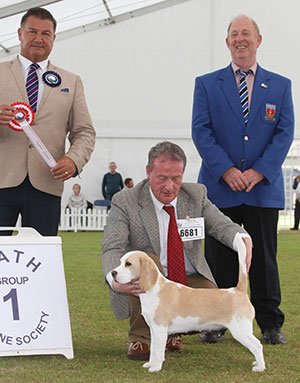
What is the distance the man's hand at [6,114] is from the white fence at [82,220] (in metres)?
9.86

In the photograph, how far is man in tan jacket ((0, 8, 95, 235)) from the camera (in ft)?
9.07

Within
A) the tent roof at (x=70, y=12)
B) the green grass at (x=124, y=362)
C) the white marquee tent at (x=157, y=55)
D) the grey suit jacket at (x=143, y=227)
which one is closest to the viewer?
the green grass at (x=124, y=362)

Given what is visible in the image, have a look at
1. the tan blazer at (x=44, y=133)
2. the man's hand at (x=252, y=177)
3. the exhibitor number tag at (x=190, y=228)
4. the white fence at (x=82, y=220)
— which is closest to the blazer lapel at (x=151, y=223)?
the exhibitor number tag at (x=190, y=228)

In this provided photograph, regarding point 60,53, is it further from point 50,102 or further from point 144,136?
point 50,102

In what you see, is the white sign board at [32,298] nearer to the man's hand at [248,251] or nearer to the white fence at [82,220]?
the man's hand at [248,251]

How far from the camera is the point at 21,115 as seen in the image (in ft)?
8.92

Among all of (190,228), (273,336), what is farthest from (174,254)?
(273,336)

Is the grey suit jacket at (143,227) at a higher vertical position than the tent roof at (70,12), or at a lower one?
lower

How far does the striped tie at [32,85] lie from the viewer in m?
2.85

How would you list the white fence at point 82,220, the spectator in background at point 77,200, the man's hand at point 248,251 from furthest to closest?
the spectator in background at point 77,200, the white fence at point 82,220, the man's hand at point 248,251

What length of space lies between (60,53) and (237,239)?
11.8 metres

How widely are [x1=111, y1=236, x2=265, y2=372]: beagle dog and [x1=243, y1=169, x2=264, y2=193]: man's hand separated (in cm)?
70

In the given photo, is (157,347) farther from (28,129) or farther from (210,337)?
(28,129)

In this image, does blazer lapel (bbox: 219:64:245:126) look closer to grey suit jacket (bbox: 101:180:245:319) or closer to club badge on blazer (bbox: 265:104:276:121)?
club badge on blazer (bbox: 265:104:276:121)
